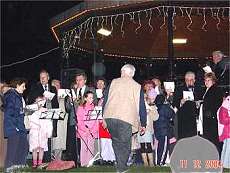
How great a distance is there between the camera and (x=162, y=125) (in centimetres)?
1182

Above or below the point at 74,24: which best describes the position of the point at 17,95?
below

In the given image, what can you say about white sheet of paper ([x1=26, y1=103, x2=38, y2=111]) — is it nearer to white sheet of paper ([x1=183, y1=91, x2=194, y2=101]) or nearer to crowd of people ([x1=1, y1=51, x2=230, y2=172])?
crowd of people ([x1=1, y1=51, x2=230, y2=172])

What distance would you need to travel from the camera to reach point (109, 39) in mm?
19297

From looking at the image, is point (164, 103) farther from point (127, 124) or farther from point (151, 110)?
point (127, 124)

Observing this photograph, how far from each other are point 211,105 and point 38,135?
11.6ft

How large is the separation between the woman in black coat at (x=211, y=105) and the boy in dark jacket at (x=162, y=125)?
84 centimetres

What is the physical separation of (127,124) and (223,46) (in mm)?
12121

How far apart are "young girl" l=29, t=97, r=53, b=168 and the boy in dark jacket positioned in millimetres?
2269

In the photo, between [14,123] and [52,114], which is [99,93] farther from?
[14,123]

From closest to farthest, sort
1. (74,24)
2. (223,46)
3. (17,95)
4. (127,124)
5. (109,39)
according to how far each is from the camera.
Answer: (127,124) → (17,95) → (74,24) → (109,39) → (223,46)

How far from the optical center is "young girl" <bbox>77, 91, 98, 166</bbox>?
1172 centimetres

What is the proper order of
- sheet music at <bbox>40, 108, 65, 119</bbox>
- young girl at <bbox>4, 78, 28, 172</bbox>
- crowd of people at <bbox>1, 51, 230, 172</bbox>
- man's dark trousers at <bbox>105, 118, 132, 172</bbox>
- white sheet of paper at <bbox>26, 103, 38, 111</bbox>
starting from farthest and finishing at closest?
white sheet of paper at <bbox>26, 103, 38, 111</bbox>, sheet music at <bbox>40, 108, 65, 119</bbox>, crowd of people at <bbox>1, 51, 230, 172</bbox>, young girl at <bbox>4, 78, 28, 172</bbox>, man's dark trousers at <bbox>105, 118, 132, 172</bbox>

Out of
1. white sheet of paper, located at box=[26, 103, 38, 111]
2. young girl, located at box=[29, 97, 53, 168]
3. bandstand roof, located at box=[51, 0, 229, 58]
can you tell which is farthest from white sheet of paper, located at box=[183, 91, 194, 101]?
white sheet of paper, located at box=[26, 103, 38, 111]

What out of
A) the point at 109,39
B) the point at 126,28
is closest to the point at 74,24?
the point at 126,28
